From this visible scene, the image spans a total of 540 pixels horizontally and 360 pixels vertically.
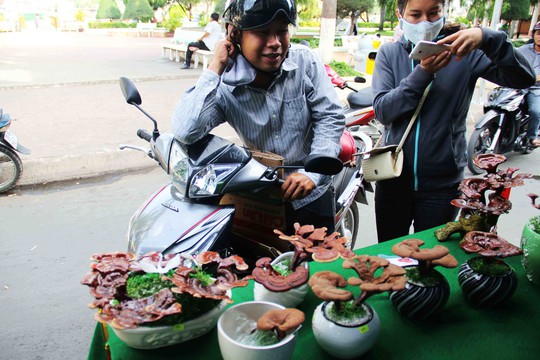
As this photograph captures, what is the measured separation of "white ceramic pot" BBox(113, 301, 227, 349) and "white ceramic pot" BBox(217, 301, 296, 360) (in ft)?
0.16

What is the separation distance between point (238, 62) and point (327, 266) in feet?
2.61

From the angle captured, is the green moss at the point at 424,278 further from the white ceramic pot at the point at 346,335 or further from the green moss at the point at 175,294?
the green moss at the point at 175,294

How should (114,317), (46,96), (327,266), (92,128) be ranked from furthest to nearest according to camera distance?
(46,96) < (92,128) < (327,266) < (114,317)

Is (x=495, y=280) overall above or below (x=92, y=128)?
above

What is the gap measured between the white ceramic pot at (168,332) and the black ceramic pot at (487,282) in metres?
0.68

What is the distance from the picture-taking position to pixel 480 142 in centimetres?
500

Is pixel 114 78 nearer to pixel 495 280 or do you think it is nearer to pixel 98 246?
pixel 98 246

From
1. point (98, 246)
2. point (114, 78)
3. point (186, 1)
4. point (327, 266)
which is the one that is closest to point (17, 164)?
point (98, 246)

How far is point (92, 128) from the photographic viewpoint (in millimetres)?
6145

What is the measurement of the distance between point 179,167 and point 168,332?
0.79 m

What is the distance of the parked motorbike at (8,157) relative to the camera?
13.9 feet

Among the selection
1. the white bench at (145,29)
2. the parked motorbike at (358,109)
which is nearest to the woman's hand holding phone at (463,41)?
the parked motorbike at (358,109)

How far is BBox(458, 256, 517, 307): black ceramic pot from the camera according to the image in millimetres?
1237

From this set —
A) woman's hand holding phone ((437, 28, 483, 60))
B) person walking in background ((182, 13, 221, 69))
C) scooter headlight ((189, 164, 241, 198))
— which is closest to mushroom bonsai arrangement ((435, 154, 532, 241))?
woman's hand holding phone ((437, 28, 483, 60))
